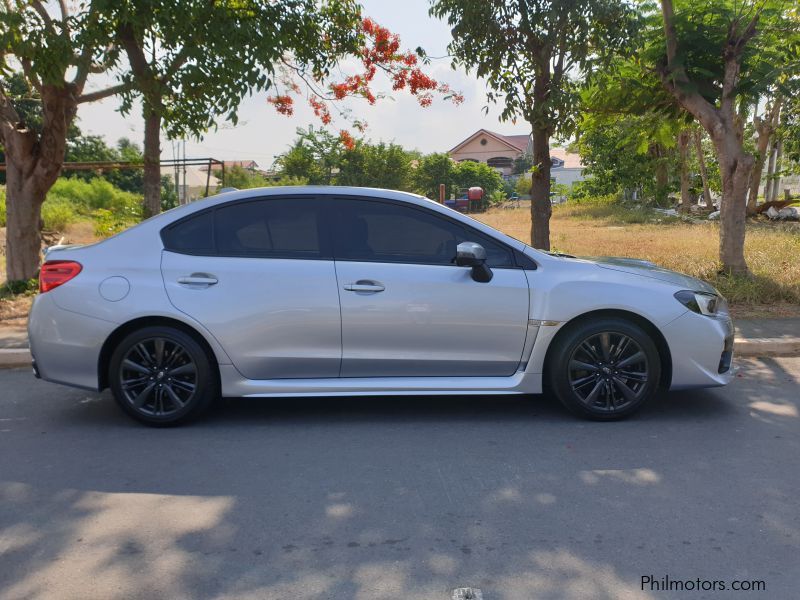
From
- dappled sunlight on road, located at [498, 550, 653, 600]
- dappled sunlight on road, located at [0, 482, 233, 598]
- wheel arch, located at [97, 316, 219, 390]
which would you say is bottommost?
dappled sunlight on road, located at [0, 482, 233, 598]

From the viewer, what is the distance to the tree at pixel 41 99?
8469mm

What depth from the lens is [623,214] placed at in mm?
29812

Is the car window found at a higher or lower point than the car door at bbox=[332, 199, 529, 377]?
higher

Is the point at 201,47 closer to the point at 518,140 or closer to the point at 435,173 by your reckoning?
the point at 435,173

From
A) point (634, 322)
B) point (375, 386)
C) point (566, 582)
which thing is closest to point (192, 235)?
point (375, 386)

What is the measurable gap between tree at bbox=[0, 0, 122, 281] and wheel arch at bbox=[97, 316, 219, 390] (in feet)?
14.8

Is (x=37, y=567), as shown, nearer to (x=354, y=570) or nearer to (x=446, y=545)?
(x=354, y=570)

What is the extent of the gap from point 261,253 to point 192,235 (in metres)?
0.52

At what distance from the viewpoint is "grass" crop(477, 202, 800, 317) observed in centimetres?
994

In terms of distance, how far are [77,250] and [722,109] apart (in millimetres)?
8457

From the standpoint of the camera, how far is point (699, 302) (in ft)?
18.1

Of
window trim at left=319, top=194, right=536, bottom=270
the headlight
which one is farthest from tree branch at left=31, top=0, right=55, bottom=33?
the headlight

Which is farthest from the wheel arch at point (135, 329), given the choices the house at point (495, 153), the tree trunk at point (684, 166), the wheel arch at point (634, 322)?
the house at point (495, 153)

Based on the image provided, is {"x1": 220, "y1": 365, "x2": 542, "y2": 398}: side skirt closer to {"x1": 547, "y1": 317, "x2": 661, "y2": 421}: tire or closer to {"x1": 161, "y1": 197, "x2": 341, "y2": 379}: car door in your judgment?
{"x1": 161, "y1": 197, "x2": 341, "y2": 379}: car door
